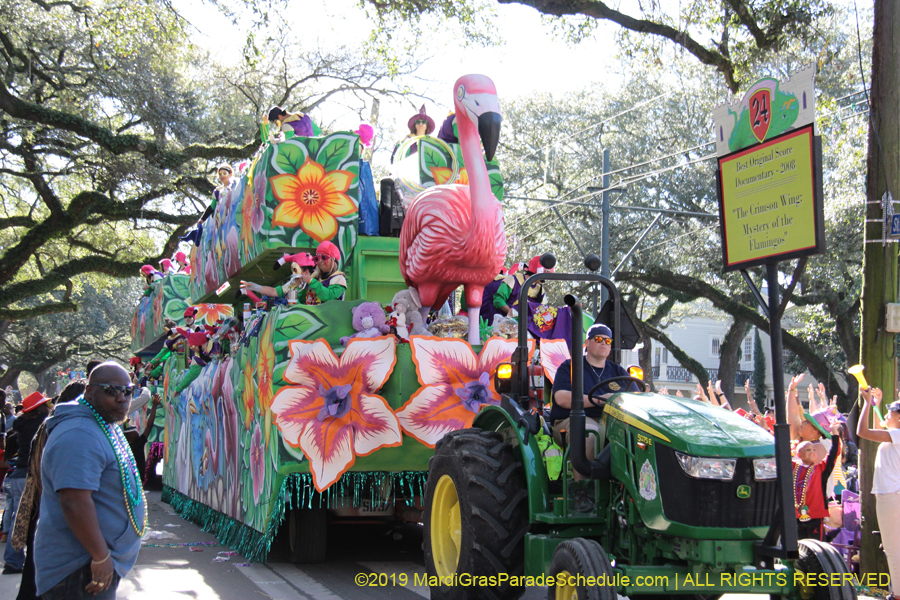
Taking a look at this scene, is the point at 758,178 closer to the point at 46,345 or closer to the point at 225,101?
the point at 225,101

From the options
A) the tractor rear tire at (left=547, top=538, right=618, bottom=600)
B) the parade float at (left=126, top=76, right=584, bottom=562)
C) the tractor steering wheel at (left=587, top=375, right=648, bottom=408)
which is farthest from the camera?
the parade float at (left=126, top=76, right=584, bottom=562)

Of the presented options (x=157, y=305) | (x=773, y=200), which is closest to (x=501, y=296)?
(x=773, y=200)

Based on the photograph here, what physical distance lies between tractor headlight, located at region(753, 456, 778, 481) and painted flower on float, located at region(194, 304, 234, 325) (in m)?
11.0

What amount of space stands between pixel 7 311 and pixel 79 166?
7703 millimetres

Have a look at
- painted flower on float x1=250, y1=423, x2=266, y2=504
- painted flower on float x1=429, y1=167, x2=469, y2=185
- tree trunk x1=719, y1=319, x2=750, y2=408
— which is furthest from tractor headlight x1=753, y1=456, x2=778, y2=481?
tree trunk x1=719, y1=319, x2=750, y2=408

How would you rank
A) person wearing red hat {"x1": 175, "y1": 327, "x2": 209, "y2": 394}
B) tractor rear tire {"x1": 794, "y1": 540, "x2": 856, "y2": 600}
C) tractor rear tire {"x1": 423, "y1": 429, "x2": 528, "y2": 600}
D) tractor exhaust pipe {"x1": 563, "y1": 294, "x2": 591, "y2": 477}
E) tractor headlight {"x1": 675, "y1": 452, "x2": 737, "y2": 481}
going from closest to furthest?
tractor rear tire {"x1": 794, "y1": 540, "x2": 856, "y2": 600} → tractor headlight {"x1": 675, "y1": 452, "x2": 737, "y2": 481} → tractor exhaust pipe {"x1": 563, "y1": 294, "x2": 591, "y2": 477} → tractor rear tire {"x1": 423, "y1": 429, "x2": 528, "y2": 600} → person wearing red hat {"x1": 175, "y1": 327, "x2": 209, "y2": 394}

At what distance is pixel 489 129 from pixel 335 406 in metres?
2.85

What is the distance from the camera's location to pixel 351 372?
740cm

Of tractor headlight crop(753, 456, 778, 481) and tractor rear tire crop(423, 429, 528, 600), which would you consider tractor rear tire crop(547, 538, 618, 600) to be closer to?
tractor rear tire crop(423, 429, 528, 600)

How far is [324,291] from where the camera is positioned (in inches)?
318

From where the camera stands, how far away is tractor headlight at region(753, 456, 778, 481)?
13.7 feet

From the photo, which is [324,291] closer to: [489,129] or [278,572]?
[489,129]

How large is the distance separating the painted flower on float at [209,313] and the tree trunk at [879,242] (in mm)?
10010

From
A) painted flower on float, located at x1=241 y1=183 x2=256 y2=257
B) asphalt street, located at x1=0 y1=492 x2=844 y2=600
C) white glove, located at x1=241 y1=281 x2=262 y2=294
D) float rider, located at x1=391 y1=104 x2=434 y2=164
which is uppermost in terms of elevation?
float rider, located at x1=391 y1=104 x2=434 y2=164
